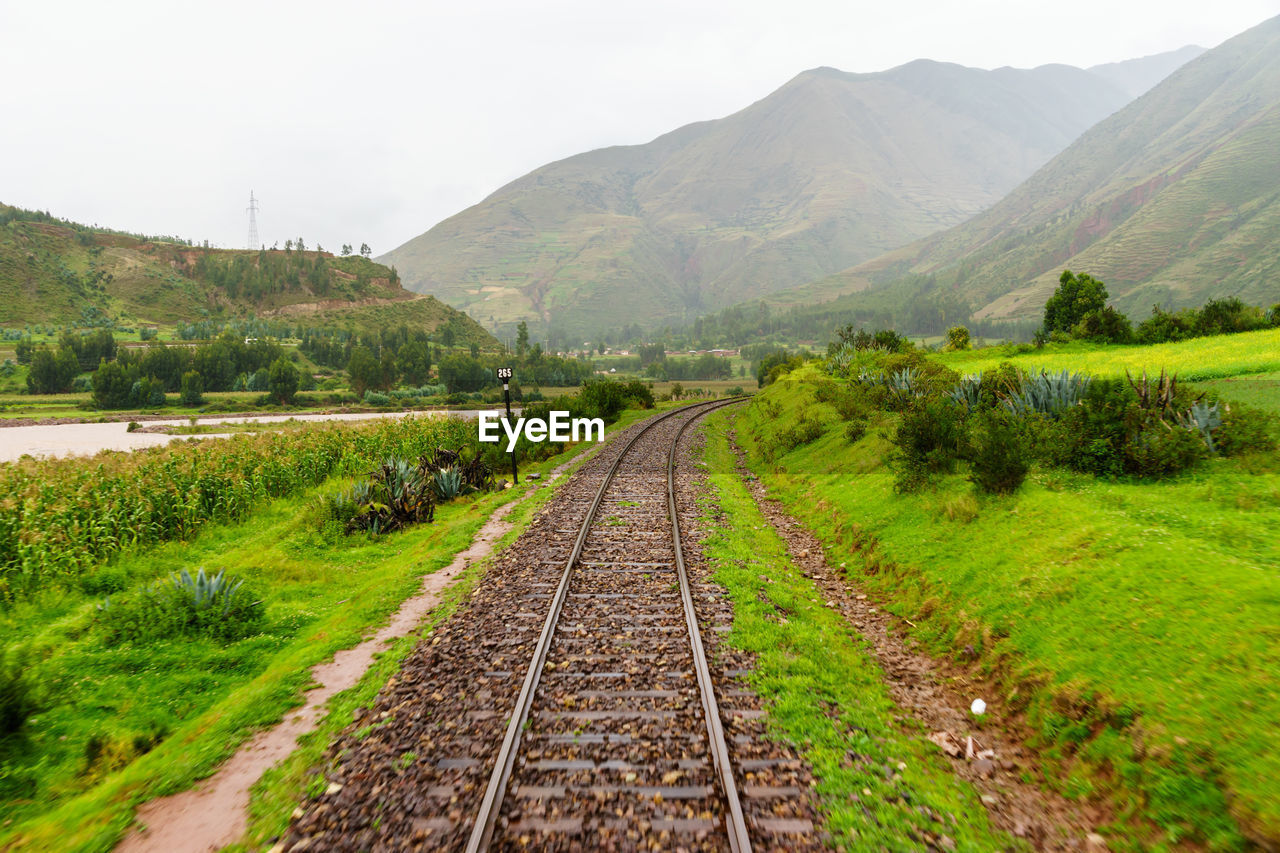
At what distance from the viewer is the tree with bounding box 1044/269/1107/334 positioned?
38812 millimetres

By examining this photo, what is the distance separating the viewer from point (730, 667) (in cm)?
691

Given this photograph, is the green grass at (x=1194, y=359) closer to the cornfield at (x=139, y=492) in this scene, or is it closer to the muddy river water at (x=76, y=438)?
the cornfield at (x=139, y=492)

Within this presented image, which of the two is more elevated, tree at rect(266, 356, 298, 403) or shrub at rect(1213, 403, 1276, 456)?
tree at rect(266, 356, 298, 403)

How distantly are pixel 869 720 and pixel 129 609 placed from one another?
1011cm

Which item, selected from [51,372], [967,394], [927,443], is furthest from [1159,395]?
[51,372]

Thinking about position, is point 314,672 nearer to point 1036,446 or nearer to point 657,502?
point 657,502

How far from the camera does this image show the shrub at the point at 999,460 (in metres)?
10.1

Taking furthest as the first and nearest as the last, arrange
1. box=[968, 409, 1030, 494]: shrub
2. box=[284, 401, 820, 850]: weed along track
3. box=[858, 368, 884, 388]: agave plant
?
box=[858, 368, 884, 388]: agave plant < box=[968, 409, 1030, 494]: shrub < box=[284, 401, 820, 850]: weed along track

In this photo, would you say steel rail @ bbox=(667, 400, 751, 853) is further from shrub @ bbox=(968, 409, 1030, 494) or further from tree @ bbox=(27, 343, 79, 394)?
tree @ bbox=(27, 343, 79, 394)

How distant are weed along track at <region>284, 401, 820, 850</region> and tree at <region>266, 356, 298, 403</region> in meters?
106

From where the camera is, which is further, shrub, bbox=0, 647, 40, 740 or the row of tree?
the row of tree

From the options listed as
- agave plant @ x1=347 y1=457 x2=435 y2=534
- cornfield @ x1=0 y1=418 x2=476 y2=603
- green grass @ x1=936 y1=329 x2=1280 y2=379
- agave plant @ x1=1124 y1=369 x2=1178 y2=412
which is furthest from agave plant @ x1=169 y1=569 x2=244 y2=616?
green grass @ x1=936 y1=329 x2=1280 y2=379

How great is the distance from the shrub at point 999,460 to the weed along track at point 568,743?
5551mm

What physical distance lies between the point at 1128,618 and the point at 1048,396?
26.5 feet
